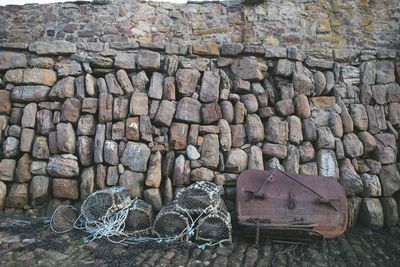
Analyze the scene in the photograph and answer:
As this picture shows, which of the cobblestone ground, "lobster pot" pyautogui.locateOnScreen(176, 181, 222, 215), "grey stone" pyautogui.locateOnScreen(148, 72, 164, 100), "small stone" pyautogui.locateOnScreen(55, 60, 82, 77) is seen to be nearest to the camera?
the cobblestone ground

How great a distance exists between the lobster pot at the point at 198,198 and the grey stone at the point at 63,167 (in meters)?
1.42

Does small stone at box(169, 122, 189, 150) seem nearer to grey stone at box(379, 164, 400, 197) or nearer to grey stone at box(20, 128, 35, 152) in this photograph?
grey stone at box(20, 128, 35, 152)

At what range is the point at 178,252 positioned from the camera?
3195 millimetres

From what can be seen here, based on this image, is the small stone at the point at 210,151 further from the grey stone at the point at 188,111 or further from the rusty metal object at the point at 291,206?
the rusty metal object at the point at 291,206

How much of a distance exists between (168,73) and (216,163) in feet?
4.67

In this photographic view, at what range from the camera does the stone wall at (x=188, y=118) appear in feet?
13.5

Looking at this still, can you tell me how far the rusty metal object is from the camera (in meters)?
3.46

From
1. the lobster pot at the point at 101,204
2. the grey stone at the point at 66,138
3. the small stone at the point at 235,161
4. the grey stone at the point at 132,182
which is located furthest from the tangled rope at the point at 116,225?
the grey stone at the point at 66,138

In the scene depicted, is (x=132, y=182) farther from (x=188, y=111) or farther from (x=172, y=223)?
(x=188, y=111)

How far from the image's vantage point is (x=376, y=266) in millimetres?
3027

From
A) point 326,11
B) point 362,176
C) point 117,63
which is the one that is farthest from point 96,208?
point 326,11

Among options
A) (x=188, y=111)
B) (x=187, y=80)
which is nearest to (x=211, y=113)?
(x=188, y=111)

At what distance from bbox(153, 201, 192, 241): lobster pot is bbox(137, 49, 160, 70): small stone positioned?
2023 mm

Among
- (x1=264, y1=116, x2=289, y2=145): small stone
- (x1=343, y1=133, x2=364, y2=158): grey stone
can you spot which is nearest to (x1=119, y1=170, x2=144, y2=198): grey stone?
(x1=264, y1=116, x2=289, y2=145): small stone
